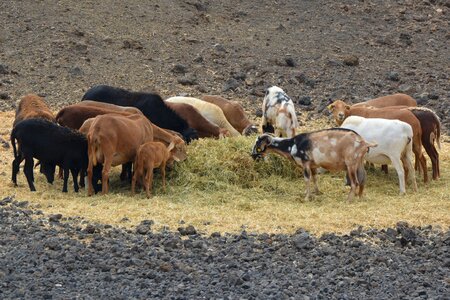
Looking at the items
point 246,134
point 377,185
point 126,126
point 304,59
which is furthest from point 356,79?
point 126,126

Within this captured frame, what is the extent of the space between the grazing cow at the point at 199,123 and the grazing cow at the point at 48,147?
303cm

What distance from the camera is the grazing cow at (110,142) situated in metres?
13.2

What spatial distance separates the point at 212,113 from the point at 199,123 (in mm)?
728

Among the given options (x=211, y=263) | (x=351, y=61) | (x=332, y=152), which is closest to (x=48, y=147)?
(x=332, y=152)

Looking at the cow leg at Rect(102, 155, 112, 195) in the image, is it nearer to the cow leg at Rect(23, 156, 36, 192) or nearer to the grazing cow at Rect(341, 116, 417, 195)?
the cow leg at Rect(23, 156, 36, 192)

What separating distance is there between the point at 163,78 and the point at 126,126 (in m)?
8.36

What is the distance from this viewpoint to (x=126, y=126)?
13.4 meters

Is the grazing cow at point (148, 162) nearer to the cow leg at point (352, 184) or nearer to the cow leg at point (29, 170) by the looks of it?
the cow leg at point (29, 170)

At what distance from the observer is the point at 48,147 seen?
13.4 m

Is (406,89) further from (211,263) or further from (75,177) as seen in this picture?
(211,263)

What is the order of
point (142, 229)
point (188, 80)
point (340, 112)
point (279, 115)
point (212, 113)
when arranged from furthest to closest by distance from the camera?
point (188, 80), point (212, 113), point (279, 115), point (340, 112), point (142, 229)

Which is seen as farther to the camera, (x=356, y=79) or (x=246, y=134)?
(x=356, y=79)

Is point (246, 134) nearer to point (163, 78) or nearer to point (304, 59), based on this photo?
point (163, 78)

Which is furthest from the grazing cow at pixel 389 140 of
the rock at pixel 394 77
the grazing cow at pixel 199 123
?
the rock at pixel 394 77
